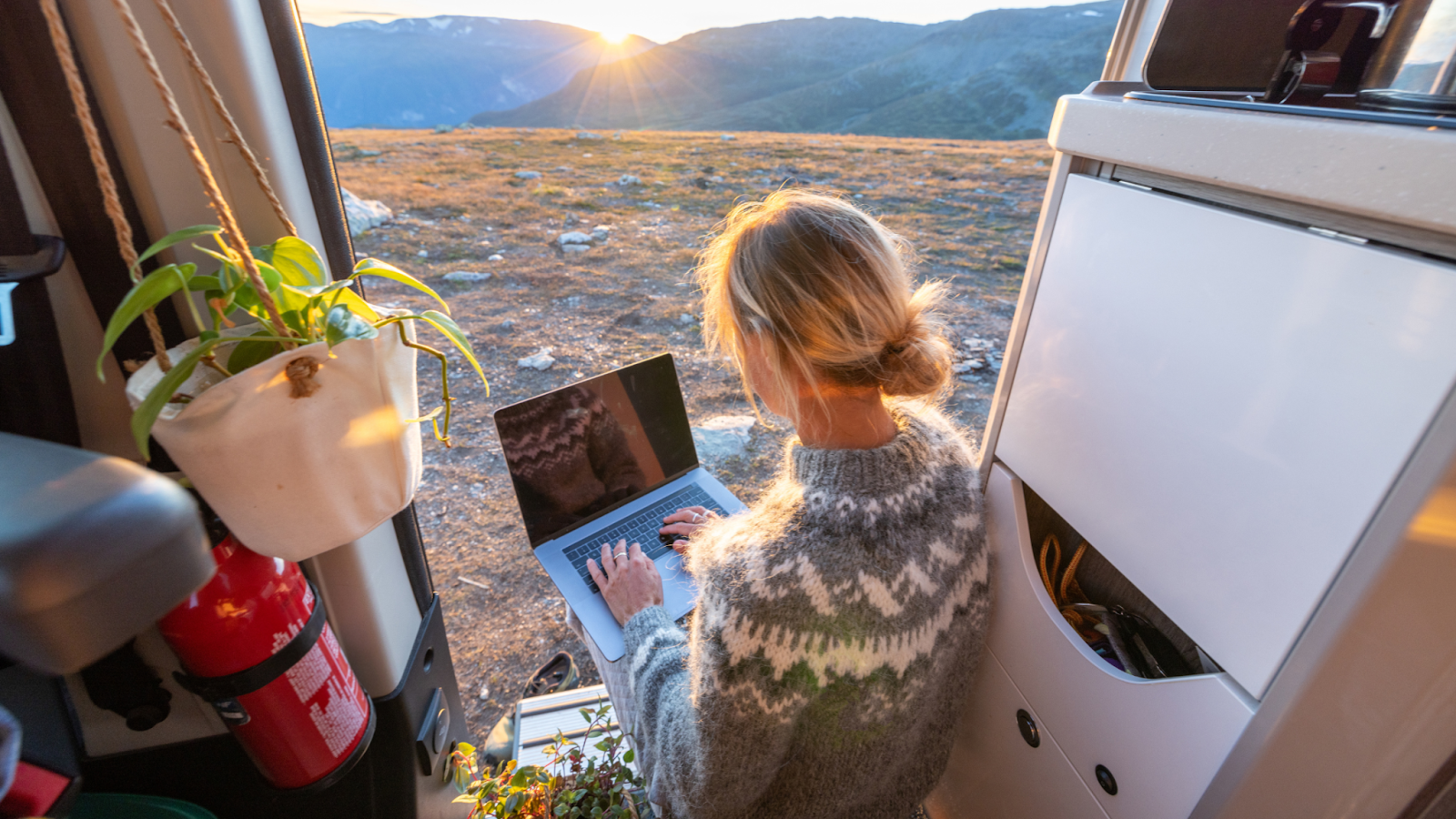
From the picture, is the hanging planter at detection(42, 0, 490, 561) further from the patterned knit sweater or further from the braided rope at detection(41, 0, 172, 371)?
the patterned knit sweater

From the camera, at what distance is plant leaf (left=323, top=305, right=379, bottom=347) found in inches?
23.0

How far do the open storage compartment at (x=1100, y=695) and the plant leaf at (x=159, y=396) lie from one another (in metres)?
0.92

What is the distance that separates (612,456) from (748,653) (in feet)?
2.19

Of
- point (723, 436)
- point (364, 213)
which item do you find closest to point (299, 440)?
point (723, 436)

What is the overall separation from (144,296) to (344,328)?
0.47 ft

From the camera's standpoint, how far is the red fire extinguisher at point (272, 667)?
2.21 feet

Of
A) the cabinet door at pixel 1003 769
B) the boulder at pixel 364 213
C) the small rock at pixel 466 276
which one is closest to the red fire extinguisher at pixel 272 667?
the cabinet door at pixel 1003 769

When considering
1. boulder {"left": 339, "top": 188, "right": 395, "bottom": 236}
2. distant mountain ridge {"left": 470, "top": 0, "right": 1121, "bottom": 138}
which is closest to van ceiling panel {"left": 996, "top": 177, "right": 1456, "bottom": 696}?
boulder {"left": 339, "top": 188, "right": 395, "bottom": 236}

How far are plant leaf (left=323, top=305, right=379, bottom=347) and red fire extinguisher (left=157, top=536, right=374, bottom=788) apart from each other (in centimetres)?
28

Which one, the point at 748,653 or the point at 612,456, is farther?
the point at 612,456

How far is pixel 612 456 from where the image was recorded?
1.29 m

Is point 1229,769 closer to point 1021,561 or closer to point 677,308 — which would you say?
point 1021,561

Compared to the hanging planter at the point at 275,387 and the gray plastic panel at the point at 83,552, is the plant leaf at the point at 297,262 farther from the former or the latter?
the gray plastic panel at the point at 83,552

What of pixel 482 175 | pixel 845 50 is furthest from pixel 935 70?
pixel 482 175
